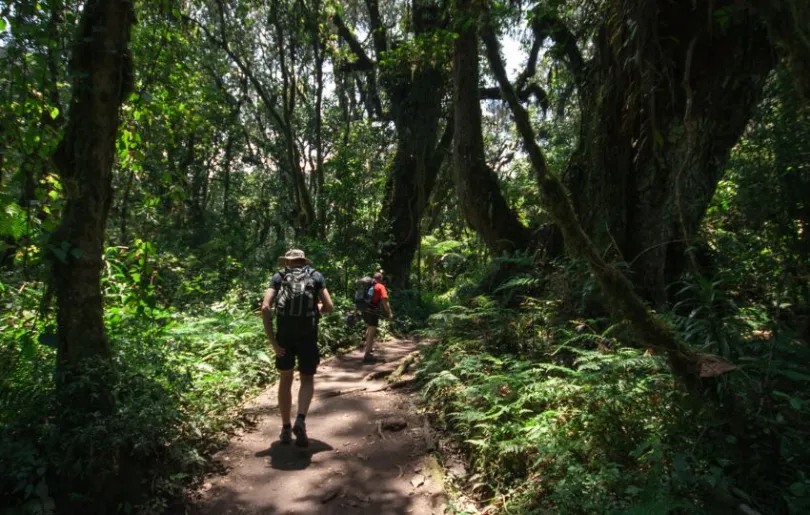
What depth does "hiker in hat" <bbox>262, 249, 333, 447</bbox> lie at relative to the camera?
498cm

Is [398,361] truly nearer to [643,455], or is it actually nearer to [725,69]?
[643,455]

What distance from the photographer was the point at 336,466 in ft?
15.1

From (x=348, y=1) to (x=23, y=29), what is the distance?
1636 cm

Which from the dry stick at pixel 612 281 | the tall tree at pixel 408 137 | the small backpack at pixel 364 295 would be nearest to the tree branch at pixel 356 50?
the tall tree at pixel 408 137

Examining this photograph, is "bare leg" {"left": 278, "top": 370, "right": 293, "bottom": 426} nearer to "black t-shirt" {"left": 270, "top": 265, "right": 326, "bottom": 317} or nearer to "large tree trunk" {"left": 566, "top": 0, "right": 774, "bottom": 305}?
"black t-shirt" {"left": 270, "top": 265, "right": 326, "bottom": 317}

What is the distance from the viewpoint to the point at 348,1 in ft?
57.9

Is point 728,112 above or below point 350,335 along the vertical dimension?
above

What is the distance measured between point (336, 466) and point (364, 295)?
5.30 meters

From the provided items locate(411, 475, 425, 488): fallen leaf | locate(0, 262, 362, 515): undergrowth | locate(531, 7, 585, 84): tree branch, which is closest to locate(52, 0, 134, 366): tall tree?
locate(0, 262, 362, 515): undergrowth

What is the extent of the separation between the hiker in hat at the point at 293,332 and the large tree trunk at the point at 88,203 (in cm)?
151

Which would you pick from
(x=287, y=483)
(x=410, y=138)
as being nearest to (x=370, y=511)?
(x=287, y=483)

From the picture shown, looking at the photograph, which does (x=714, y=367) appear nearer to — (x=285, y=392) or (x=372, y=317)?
(x=285, y=392)

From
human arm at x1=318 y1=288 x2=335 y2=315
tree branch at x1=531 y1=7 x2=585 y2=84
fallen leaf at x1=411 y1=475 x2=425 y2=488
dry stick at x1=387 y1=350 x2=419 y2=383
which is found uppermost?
tree branch at x1=531 y1=7 x2=585 y2=84

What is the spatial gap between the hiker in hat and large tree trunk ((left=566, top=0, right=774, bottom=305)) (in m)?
3.81
